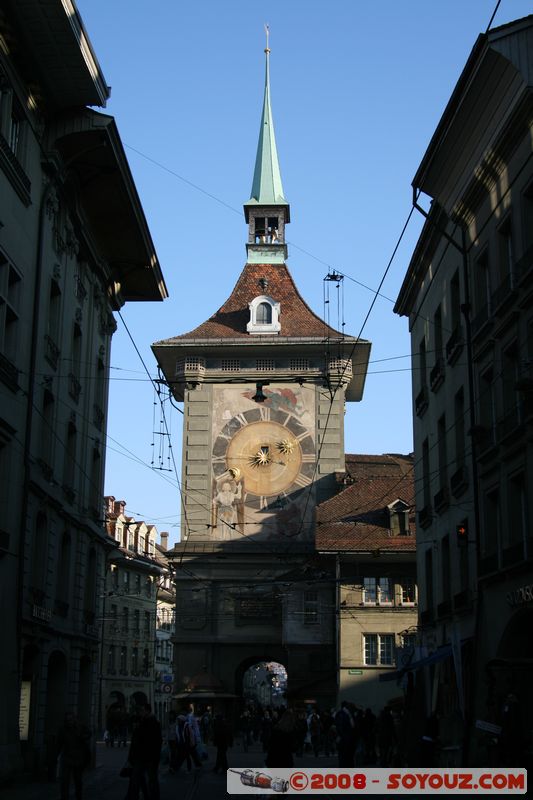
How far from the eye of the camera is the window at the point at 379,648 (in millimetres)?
46000

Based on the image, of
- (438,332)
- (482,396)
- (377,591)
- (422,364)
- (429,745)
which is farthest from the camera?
(377,591)

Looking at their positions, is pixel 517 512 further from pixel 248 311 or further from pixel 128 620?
pixel 128 620

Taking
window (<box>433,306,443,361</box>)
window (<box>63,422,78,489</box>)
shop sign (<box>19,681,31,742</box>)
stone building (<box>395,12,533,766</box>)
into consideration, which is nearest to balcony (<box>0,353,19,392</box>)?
window (<box>63,422,78,489</box>)

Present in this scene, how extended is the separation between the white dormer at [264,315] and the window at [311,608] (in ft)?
46.5

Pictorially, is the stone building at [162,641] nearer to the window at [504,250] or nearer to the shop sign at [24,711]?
the shop sign at [24,711]

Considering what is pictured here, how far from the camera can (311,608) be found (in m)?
50.8

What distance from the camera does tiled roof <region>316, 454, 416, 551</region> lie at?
4697cm

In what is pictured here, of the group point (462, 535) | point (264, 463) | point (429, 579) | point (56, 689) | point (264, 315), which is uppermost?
point (264, 315)

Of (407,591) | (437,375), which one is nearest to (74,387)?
(437,375)

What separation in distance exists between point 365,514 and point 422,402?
58.6 ft

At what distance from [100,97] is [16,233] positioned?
445 cm

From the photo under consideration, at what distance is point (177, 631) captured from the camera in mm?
53844

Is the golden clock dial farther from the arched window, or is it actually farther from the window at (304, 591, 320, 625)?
the window at (304, 591, 320, 625)

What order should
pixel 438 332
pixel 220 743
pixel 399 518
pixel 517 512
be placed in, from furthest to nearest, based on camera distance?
1. pixel 399 518
2. pixel 438 332
3. pixel 220 743
4. pixel 517 512
